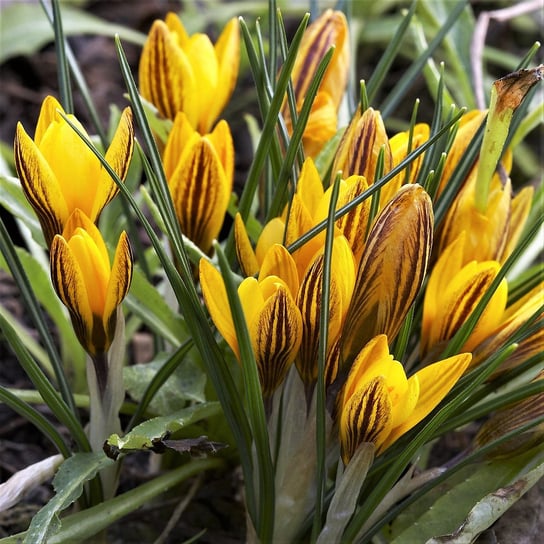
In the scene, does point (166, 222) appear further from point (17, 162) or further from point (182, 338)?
point (182, 338)

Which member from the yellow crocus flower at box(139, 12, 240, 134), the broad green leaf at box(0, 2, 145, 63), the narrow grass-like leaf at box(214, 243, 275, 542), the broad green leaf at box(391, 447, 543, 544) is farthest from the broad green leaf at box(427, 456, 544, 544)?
the broad green leaf at box(0, 2, 145, 63)

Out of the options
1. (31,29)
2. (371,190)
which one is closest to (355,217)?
(371,190)

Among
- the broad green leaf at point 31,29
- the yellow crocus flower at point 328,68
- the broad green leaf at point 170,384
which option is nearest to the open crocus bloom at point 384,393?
the broad green leaf at point 170,384

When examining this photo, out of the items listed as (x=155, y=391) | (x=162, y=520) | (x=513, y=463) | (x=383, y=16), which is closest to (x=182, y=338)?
(x=155, y=391)

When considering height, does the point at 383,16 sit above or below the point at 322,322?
above

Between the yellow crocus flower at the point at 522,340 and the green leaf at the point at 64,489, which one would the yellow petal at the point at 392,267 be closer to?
the yellow crocus flower at the point at 522,340
